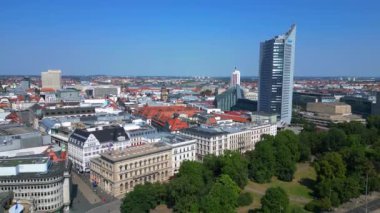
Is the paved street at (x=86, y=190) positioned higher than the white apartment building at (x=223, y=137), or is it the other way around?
the white apartment building at (x=223, y=137)

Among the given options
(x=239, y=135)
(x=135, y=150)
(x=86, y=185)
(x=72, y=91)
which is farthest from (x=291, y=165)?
(x=72, y=91)

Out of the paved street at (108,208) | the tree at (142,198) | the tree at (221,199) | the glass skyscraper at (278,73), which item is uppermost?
the glass skyscraper at (278,73)

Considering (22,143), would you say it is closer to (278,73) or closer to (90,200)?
(90,200)

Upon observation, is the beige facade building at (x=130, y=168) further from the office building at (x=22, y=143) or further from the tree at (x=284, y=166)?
the tree at (x=284, y=166)

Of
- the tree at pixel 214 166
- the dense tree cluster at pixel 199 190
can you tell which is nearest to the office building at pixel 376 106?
the dense tree cluster at pixel 199 190

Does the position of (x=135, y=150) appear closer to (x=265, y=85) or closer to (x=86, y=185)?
(x=86, y=185)

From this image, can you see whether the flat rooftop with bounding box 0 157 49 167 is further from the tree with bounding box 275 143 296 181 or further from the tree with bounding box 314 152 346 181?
the tree with bounding box 314 152 346 181

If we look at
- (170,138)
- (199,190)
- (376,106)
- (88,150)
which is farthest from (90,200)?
(376,106)
